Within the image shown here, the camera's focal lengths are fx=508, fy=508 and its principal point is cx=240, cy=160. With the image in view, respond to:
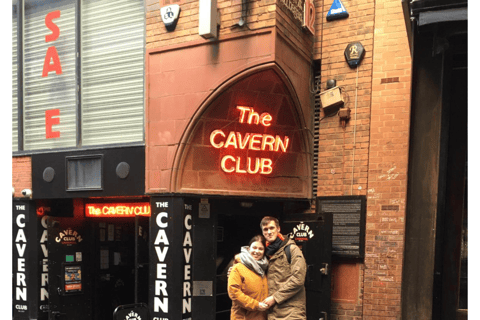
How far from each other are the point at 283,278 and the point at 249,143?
2.83m

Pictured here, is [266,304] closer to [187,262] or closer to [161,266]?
[187,262]

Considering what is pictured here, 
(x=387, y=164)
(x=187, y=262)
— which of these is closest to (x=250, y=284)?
(x=187, y=262)

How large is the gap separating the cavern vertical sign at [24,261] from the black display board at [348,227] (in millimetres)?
5880

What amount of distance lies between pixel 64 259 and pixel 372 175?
615 cm

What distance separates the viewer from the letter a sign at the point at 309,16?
8.58 meters

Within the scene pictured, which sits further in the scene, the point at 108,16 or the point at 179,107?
the point at 108,16

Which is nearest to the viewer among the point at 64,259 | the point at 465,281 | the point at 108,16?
the point at 465,281

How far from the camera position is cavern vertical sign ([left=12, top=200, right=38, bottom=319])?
1020 cm

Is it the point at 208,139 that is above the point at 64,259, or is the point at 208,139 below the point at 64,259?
above

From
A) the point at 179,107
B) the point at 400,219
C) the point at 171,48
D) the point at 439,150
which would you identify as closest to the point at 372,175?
the point at 400,219

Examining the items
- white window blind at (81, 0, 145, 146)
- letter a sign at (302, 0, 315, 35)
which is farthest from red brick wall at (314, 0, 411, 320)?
white window blind at (81, 0, 145, 146)

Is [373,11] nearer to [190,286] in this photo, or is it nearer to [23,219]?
[190,286]

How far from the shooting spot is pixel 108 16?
939cm

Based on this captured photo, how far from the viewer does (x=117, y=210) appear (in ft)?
33.1
